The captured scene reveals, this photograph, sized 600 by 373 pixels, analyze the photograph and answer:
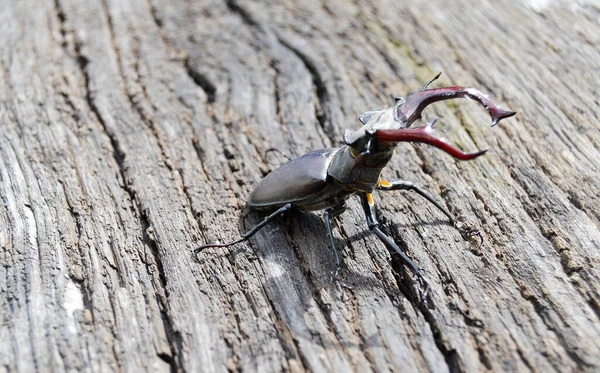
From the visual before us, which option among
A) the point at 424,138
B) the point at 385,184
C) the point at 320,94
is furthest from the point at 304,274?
the point at 320,94

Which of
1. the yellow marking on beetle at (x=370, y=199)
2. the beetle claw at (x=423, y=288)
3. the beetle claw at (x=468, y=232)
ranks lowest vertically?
the yellow marking on beetle at (x=370, y=199)

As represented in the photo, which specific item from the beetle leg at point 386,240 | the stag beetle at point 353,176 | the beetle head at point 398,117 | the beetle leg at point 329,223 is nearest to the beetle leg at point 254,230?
the stag beetle at point 353,176

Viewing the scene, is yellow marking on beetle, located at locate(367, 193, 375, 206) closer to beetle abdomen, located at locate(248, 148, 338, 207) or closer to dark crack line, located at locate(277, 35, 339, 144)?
beetle abdomen, located at locate(248, 148, 338, 207)

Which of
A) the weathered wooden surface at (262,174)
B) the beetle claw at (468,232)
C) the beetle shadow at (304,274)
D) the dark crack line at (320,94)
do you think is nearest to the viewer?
the weathered wooden surface at (262,174)

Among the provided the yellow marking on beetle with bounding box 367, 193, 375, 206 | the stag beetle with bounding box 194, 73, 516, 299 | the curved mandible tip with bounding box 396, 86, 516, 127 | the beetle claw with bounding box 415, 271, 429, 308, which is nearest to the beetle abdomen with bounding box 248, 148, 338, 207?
the stag beetle with bounding box 194, 73, 516, 299

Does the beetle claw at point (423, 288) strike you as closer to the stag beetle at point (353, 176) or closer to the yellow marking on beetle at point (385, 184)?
the stag beetle at point (353, 176)

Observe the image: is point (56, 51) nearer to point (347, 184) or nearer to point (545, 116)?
point (347, 184)
